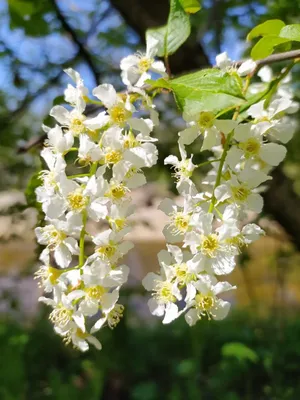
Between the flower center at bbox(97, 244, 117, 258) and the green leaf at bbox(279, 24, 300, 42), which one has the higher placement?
the green leaf at bbox(279, 24, 300, 42)

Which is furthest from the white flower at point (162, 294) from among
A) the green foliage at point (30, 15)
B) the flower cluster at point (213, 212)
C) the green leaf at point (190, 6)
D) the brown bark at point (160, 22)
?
the brown bark at point (160, 22)

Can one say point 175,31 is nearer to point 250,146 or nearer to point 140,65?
point 140,65

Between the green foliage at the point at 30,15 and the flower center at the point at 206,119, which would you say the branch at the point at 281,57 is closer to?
the flower center at the point at 206,119

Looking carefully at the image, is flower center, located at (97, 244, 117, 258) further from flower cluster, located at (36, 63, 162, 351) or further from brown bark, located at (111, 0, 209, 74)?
brown bark, located at (111, 0, 209, 74)

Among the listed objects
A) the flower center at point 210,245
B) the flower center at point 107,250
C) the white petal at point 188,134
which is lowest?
the flower center at point 210,245

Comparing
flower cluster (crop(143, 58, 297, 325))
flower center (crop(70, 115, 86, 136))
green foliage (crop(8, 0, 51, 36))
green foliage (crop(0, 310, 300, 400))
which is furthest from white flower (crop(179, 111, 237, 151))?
green foliage (crop(0, 310, 300, 400))

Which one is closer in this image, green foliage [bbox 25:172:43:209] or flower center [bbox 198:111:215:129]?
flower center [bbox 198:111:215:129]
